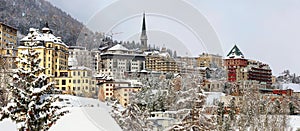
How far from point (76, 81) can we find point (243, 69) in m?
37.2

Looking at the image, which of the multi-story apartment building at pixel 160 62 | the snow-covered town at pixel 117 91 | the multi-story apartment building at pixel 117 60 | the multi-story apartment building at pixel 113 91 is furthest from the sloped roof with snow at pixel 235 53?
the multi-story apartment building at pixel 113 91

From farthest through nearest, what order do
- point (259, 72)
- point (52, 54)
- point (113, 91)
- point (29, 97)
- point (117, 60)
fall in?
point (259, 72)
point (52, 54)
point (117, 60)
point (113, 91)
point (29, 97)

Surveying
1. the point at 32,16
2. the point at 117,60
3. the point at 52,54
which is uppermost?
the point at 32,16

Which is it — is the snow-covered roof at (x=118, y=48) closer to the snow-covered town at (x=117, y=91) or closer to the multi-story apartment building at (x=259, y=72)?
the snow-covered town at (x=117, y=91)

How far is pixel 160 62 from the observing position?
3788 cm

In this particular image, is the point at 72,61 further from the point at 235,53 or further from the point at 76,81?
the point at 235,53

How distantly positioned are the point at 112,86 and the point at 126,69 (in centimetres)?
618

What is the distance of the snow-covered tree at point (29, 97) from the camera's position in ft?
29.8

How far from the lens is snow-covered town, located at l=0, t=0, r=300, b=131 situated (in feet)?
30.5

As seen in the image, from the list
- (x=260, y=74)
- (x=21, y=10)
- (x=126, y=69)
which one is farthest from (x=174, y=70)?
(x=21, y=10)

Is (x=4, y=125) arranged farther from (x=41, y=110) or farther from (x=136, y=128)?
(x=41, y=110)

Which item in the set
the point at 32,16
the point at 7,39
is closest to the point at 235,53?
the point at 7,39

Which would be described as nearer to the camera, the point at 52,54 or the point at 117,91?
the point at 117,91

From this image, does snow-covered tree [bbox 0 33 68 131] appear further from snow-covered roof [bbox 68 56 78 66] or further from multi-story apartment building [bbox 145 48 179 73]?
snow-covered roof [bbox 68 56 78 66]
